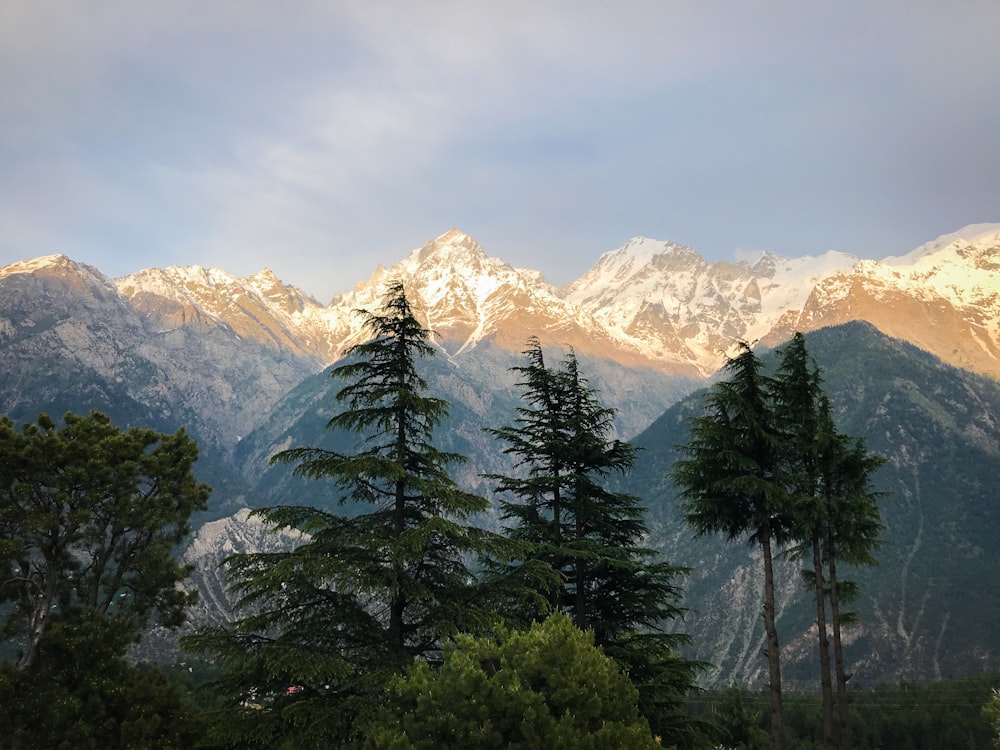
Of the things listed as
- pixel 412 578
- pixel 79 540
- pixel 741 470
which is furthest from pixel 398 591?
pixel 79 540

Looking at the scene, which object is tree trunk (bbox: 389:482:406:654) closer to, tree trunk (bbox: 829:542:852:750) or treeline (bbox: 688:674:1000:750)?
tree trunk (bbox: 829:542:852:750)

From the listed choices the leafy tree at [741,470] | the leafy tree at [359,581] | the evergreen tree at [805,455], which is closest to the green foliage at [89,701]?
the leafy tree at [359,581]

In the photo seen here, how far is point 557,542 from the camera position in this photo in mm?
23453

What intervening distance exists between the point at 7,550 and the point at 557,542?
1845cm

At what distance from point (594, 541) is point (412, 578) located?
7416 mm

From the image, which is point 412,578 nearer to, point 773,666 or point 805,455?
point 773,666

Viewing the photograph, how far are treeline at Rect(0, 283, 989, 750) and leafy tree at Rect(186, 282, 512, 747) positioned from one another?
0.22 ft

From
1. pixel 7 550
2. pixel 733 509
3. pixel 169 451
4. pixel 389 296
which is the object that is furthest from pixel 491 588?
pixel 169 451

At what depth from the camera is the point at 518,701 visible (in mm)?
14109

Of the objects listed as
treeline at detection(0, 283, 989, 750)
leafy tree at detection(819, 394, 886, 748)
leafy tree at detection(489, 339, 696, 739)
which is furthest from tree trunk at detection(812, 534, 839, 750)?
leafy tree at detection(489, 339, 696, 739)

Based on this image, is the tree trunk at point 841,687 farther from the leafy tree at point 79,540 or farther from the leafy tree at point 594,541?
the leafy tree at point 79,540

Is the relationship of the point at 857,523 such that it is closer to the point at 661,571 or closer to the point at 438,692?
the point at 661,571

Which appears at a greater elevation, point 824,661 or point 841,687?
point 824,661

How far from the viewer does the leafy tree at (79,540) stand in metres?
20.1
